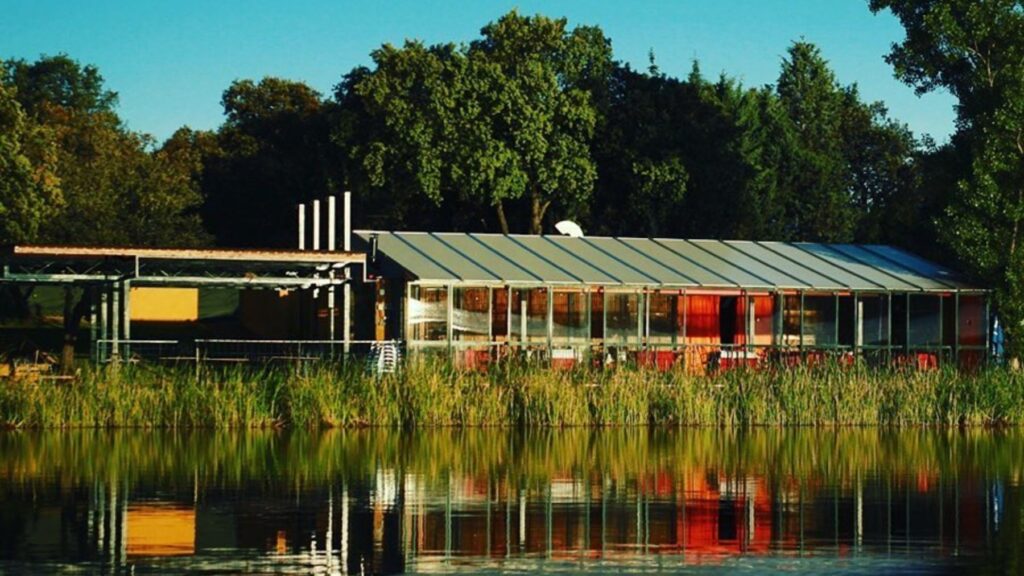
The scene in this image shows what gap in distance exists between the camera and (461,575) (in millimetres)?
14508

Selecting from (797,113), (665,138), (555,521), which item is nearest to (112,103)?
(797,113)

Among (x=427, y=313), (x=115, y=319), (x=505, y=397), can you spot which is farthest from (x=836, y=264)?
(x=115, y=319)

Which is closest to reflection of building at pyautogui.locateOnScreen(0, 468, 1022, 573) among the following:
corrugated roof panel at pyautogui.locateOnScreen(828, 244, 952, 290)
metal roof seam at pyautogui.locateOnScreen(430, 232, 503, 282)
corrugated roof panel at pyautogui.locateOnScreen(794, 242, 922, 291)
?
metal roof seam at pyautogui.locateOnScreen(430, 232, 503, 282)

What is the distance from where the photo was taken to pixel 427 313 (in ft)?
132

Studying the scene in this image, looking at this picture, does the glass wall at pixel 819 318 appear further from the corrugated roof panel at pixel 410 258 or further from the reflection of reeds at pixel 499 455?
the reflection of reeds at pixel 499 455

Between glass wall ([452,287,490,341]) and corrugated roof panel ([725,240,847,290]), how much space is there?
739 cm

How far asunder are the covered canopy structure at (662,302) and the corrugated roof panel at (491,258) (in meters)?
0.05

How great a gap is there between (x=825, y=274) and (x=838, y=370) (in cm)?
942

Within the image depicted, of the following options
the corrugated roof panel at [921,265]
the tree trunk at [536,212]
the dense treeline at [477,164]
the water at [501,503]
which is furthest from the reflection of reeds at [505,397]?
the tree trunk at [536,212]

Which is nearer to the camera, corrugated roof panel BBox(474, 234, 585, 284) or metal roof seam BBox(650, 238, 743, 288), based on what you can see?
corrugated roof panel BBox(474, 234, 585, 284)

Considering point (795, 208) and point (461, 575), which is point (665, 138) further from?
point (461, 575)

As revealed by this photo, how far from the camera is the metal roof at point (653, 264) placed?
134 feet

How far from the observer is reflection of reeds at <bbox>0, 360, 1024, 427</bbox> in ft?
99.2

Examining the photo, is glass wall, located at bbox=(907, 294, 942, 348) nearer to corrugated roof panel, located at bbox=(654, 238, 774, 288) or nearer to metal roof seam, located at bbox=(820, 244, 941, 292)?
metal roof seam, located at bbox=(820, 244, 941, 292)
